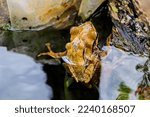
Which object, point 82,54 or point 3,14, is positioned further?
point 3,14

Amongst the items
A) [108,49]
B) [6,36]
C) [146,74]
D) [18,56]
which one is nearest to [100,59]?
[108,49]

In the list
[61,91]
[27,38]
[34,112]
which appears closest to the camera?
[34,112]

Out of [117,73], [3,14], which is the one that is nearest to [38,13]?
[3,14]

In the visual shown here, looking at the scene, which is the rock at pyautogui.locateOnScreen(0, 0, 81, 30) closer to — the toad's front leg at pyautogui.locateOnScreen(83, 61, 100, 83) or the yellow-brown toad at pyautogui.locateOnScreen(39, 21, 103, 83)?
the yellow-brown toad at pyautogui.locateOnScreen(39, 21, 103, 83)

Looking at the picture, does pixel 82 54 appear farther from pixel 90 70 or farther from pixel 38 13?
pixel 38 13

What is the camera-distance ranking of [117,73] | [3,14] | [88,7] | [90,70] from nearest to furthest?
[117,73] < [90,70] < [88,7] < [3,14]

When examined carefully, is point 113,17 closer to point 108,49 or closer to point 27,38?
point 108,49
